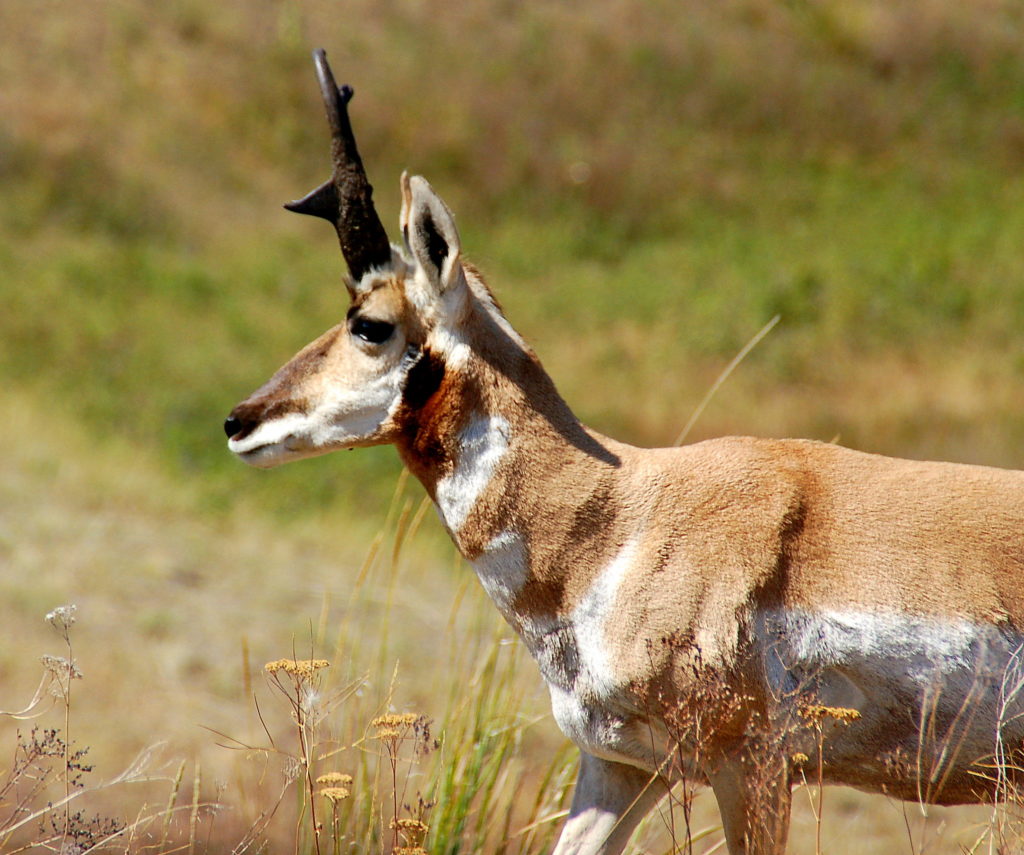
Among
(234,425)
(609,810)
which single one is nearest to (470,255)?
(234,425)

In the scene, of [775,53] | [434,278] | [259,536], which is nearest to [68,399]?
[259,536]

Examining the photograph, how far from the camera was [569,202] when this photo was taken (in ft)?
116

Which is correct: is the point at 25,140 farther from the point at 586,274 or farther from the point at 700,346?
the point at 700,346

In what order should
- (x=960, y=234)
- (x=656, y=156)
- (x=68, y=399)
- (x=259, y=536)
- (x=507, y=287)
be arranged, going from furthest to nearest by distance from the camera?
1. (x=656, y=156)
2. (x=960, y=234)
3. (x=507, y=287)
4. (x=68, y=399)
5. (x=259, y=536)

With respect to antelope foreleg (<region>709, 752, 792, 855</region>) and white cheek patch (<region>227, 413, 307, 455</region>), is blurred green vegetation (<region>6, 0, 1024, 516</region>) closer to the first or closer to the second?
white cheek patch (<region>227, 413, 307, 455</region>)

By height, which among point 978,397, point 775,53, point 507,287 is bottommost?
point 978,397

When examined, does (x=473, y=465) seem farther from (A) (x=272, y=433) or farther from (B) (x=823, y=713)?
(B) (x=823, y=713)

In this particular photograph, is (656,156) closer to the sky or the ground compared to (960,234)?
closer to the sky

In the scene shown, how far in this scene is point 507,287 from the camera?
31094 mm

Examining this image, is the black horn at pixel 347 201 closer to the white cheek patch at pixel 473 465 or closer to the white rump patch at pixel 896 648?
the white cheek patch at pixel 473 465

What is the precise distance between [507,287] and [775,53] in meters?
15.6

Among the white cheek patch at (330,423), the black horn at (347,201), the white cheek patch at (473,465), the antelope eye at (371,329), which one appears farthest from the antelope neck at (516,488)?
the black horn at (347,201)

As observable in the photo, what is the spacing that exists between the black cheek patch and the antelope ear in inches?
9.5

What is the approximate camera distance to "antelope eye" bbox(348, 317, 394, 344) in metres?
4.64
